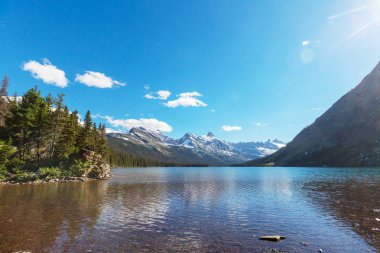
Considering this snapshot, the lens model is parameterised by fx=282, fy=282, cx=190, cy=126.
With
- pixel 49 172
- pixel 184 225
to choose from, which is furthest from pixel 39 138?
pixel 184 225

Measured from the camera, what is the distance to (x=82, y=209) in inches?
1538

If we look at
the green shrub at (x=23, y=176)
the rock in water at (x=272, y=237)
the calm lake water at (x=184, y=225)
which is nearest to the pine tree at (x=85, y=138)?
the green shrub at (x=23, y=176)

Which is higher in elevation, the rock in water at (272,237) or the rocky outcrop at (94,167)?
the rocky outcrop at (94,167)

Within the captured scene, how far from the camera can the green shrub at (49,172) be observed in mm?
78125

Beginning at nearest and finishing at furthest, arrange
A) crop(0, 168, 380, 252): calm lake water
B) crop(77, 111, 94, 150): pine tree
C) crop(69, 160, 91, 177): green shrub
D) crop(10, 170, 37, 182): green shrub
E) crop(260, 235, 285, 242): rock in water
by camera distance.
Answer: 1. crop(0, 168, 380, 252): calm lake water
2. crop(260, 235, 285, 242): rock in water
3. crop(10, 170, 37, 182): green shrub
4. crop(69, 160, 91, 177): green shrub
5. crop(77, 111, 94, 150): pine tree

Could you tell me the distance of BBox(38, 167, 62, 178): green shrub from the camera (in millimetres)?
78125

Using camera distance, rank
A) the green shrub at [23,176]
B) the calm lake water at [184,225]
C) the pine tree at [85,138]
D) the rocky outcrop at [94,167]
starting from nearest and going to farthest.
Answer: the calm lake water at [184,225] < the green shrub at [23,176] < the rocky outcrop at [94,167] < the pine tree at [85,138]

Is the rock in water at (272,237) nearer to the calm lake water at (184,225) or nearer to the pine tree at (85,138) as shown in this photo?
the calm lake water at (184,225)

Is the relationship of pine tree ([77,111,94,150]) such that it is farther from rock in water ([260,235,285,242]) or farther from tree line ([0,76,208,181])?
rock in water ([260,235,285,242])

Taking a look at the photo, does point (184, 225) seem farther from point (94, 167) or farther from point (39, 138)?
point (94, 167)

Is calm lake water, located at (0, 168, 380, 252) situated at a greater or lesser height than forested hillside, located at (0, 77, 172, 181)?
lesser

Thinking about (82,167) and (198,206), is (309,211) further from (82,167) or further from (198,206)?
(82,167)

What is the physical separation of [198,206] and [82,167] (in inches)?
2425

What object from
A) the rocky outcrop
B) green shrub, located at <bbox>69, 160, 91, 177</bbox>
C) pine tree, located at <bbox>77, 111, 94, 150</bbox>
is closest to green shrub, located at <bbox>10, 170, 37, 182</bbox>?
green shrub, located at <bbox>69, 160, 91, 177</bbox>
